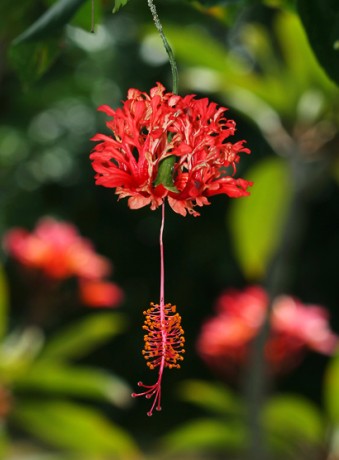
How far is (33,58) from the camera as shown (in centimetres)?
67

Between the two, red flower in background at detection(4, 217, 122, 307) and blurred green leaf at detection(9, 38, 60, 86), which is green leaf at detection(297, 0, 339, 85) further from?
red flower in background at detection(4, 217, 122, 307)

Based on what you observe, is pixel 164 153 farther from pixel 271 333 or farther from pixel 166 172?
pixel 271 333

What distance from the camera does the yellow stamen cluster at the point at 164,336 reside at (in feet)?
1.61

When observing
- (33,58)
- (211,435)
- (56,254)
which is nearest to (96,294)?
(56,254)

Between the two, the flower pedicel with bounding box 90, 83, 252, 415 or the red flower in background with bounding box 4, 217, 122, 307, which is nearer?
the flower pedicel with bounding box 90, 83, 252, 415

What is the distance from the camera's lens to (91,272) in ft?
7.54

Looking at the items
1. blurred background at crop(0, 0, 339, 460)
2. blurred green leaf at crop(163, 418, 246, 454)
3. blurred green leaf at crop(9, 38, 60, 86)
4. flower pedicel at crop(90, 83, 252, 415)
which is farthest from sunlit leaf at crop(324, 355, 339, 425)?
flower pedicel at crop(90, 83, 252, 415)

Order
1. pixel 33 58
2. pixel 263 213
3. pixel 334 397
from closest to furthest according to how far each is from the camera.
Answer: pixel 33 58 < pixel 263 213 < pixel 334 397

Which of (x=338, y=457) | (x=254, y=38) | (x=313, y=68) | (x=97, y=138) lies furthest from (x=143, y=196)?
(x=254, y=38)

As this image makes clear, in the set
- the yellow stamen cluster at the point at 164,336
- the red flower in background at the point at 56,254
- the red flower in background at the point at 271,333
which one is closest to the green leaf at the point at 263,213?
the red flower in background at the point at 271,333

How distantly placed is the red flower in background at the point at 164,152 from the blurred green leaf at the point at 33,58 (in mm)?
207

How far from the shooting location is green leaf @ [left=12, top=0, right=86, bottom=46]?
0.55 metres

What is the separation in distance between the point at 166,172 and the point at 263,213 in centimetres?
163

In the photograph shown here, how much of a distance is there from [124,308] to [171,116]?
5.47 m
